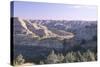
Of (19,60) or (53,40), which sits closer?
(19,60)

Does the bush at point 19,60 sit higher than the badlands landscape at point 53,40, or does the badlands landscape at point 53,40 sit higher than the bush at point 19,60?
the badlands landscape at point 53,40

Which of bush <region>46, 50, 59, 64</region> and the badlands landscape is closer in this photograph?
the badlands landscape

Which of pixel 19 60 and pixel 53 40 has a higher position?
pixel 53 40

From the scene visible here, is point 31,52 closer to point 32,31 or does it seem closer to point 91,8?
point 32,31

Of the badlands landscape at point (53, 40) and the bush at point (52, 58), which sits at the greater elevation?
the badlands landscape at point (53, 40)

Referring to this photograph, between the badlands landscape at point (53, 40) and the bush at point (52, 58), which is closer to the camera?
the badlands landscape at point (53, 40)

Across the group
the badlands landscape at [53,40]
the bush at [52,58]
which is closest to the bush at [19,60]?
the badlands landscape at [53,40]

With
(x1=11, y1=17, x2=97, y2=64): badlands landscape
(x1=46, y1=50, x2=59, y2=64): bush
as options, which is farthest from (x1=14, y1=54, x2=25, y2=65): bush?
(x1=46, y1=50, x2=59, y2=64): bush

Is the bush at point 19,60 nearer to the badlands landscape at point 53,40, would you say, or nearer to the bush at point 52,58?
the badlands landscape at point 53,40

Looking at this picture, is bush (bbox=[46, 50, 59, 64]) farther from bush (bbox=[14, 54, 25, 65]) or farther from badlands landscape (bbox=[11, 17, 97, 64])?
bush (bbox=[14, 54, 25, 65])

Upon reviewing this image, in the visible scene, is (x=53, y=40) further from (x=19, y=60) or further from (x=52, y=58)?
(x=19, y=60)

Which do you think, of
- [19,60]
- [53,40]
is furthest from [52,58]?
[19,60]
